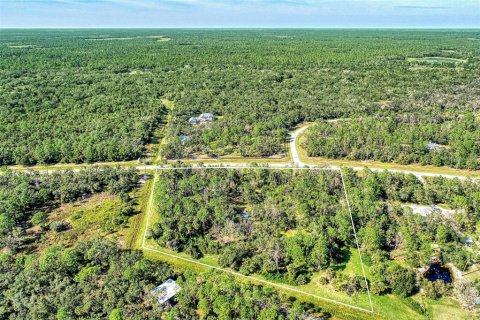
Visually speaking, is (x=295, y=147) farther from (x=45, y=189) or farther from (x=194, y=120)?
(x=45, y=189)

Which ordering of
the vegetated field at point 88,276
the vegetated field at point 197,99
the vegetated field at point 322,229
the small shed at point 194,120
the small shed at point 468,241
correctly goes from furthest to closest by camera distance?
the small shed at point 194,120, the vegetated field at point 197,99, the small shed at point 468,241, the vegetated field at point 322,229, the vegetated field at point 88,276

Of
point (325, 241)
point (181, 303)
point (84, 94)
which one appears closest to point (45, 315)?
point (181, 303)

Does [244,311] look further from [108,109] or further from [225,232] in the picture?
[108,109]

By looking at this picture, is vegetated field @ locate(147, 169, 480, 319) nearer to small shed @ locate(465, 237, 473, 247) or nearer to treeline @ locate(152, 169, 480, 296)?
treeline @ locate(152, 169, 480, 296)

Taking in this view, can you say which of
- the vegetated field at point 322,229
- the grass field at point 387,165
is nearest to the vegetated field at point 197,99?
the grass field at point 387,165

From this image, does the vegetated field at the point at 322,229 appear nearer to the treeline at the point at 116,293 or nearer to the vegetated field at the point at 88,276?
the vegetated field at the point at 88,276

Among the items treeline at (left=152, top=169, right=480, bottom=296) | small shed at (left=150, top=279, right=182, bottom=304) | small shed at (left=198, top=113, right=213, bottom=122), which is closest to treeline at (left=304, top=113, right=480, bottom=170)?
treeline at (left=152, top=169, right=480, bottom=296)
